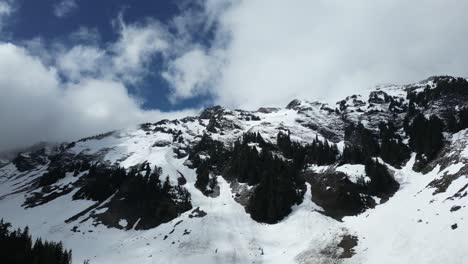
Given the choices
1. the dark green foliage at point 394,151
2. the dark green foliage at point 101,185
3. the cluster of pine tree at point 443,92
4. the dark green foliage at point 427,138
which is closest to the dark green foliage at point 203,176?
the dark green foliage at point 101,185

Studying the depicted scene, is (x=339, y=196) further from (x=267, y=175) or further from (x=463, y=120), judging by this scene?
(x=463, y=120)

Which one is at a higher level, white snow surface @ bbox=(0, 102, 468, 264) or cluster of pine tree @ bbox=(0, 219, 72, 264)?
white snow surface @ bbox=(0, 102, 468, 264)

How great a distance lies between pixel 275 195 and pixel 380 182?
2794 centimetres

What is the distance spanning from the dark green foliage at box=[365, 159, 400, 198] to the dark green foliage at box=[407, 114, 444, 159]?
13.1 m

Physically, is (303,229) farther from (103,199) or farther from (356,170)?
(103,199)

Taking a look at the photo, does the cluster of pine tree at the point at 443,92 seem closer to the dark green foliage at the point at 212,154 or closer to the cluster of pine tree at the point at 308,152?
the cluster of pine tree at the point at 308,152

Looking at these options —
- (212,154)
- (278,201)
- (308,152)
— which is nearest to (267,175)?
(278,201)

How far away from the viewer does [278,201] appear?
113250 millimetres

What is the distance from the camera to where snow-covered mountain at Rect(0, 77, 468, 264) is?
269ft

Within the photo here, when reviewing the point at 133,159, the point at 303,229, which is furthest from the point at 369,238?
the point at 133,159

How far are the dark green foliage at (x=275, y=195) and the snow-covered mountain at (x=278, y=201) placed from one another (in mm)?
337

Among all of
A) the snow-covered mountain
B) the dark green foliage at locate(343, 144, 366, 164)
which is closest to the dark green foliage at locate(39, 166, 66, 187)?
the snow-covered mountain

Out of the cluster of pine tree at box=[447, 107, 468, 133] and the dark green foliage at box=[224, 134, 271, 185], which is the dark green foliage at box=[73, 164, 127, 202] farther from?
the cluster of pine tree at box=[447, 107, 468, 133]

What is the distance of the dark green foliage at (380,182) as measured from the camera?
4328 inches
